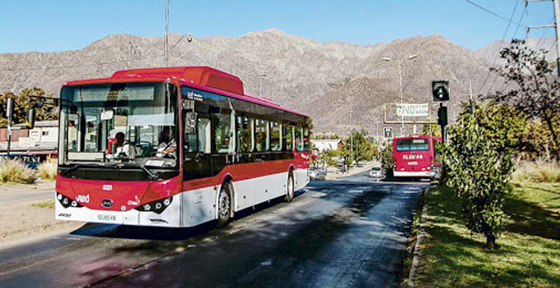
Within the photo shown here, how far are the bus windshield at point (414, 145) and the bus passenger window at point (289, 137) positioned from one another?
20.2 meters

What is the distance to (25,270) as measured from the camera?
7016 mm

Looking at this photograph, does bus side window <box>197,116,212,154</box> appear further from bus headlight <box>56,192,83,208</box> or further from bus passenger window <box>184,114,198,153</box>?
bus headlight <box>56,192,83,208</box>

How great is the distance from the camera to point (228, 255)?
8.05 metres

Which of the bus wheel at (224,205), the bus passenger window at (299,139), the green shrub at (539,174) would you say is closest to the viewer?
the bus wheel at (224,205)

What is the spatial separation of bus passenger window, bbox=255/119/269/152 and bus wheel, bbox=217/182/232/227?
2199mm

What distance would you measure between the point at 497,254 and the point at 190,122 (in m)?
6.19

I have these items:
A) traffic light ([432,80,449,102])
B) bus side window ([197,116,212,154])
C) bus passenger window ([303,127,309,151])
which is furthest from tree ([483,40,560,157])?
bus side window ([197,116,212,154])

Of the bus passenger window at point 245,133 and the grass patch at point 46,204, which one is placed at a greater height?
the bus passenger window at point 245,133

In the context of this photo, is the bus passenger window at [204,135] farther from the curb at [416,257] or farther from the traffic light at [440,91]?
the traffic light at [440,91]

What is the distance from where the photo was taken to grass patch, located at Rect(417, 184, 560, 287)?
5984 mm

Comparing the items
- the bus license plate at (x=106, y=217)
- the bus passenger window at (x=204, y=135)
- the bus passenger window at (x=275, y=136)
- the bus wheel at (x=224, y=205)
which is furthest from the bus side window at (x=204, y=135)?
the bus passenger window at (x=275, y=136)

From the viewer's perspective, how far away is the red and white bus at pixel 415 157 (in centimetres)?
3394

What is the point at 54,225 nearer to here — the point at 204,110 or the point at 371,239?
the point at 204,110

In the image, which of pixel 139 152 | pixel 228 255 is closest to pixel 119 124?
pixel 139 152
